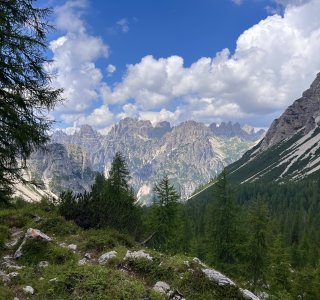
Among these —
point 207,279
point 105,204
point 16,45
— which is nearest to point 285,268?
point 105,204

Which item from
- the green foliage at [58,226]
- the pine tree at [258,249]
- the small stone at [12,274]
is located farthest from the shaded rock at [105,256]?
the pine tree at [258,249]

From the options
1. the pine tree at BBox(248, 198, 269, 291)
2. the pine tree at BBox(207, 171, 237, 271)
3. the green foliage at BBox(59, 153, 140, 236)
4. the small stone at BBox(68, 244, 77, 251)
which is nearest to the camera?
the small stone at BBox(68, 244, 77, 251)

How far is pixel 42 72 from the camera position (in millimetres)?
13492

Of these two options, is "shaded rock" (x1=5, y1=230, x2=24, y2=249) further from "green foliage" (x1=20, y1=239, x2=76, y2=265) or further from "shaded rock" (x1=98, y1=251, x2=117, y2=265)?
"shaded rock" (x1=98, y1=251, x2=117, y2=265)

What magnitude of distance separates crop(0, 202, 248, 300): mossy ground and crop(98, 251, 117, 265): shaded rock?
22cm

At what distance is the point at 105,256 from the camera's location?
14.5 m

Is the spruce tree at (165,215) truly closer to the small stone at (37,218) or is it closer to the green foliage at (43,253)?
the small stone at (37,218)

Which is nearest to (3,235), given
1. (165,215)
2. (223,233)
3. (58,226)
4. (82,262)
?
(58,226)

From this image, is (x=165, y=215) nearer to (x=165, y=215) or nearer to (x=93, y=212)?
(x=165, y=215)

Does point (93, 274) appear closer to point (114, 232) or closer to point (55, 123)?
point (55, 123)

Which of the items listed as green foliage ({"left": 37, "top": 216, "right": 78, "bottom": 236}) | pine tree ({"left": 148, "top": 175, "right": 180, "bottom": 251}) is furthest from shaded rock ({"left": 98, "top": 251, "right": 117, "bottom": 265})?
pine tree ({"left": 148, "top": 175, "right": 180, "bottom": 251})

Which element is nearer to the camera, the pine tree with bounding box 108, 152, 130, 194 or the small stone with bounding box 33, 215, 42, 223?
the small stone with bounding box 33, 215, 42, 223

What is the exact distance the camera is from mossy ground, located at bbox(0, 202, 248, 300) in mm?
10234

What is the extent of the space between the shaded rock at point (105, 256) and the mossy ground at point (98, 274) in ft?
0.74
